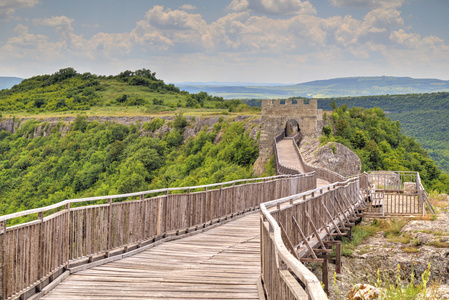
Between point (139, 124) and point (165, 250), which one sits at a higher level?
point (139, 124)

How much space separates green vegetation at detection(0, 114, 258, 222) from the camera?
6228 cm

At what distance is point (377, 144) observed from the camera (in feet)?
200

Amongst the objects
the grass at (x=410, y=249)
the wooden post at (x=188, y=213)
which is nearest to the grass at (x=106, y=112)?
the grass at (x=410, y=249)

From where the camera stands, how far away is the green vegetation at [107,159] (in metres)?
62.3

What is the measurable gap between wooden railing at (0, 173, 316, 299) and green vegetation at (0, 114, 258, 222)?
3779cm

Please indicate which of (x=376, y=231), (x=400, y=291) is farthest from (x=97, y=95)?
(x=400, y=291)

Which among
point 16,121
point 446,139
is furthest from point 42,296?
point 446,139

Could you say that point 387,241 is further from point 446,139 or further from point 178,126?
point 446,139

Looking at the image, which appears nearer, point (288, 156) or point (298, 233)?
point (298, 233)

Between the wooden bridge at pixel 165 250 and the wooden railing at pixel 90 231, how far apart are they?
0.05ft

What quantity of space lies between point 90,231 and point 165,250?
2.04m

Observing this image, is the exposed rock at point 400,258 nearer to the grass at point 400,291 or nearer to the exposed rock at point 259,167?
the grass at point 400,291

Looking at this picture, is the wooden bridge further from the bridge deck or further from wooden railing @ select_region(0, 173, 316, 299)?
the bridge deck

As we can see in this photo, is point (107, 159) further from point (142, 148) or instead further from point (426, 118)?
point (426, 118)
